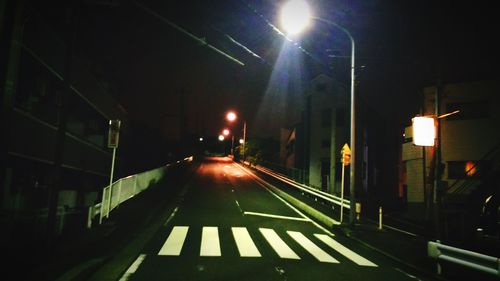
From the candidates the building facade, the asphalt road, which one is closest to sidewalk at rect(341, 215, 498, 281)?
the asphalt road

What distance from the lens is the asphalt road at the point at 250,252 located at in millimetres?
8812

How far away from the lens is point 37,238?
13.5 metres

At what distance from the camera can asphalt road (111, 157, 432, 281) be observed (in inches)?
347

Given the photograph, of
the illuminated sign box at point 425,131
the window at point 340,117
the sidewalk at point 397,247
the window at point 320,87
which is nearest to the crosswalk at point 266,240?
the sidewalk at point 397,247

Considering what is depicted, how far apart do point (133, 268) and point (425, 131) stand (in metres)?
8.22

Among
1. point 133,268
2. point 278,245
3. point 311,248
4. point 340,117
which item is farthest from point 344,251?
point 340,117

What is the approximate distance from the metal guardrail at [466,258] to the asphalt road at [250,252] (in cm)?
81

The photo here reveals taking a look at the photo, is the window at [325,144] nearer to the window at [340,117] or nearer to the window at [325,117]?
the window at [325,117]

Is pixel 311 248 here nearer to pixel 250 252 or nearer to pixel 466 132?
A: pixel 250 252

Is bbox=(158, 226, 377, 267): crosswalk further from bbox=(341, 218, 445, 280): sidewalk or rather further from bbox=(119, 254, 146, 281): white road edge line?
bbox=(341, 218, 445, 280): sidewalk

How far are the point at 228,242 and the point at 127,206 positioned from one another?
683 cm

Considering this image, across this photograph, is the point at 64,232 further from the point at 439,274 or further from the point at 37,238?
the point at 439,274

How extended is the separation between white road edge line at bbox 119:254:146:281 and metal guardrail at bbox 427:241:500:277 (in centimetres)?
667

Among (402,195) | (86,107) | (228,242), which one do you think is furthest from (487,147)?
(86,107)
